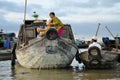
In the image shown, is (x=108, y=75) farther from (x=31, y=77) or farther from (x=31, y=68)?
(x=31, y=68)

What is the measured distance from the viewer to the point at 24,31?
1844 centimetres

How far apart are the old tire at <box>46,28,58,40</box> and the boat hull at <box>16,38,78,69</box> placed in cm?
13

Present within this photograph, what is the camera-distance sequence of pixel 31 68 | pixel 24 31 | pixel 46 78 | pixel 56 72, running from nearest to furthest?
1. pixel 46 78
2. pixel 56 72
3. pixel 31 68
4. pixel 24 31

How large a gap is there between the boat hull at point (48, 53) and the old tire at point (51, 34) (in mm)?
134

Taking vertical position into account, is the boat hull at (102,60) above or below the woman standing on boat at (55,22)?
below

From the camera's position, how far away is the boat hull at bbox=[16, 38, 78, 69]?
1552 centimetres

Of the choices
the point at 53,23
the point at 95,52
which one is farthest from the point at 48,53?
the point at 95,52

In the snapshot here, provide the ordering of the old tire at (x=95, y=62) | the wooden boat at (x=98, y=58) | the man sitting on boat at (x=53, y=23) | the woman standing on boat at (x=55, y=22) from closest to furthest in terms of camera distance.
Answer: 1. the wooden boat at (x=98, y=58)
2. the old tire at (x=95, y=62)
3. the man sitting on boat at (x=53, y=23)
4. the woman standing on boat at (x=55, y=22)

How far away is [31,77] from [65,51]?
283cm

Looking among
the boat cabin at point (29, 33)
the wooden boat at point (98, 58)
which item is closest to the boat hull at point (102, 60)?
the wooden boat at point (98, 58)

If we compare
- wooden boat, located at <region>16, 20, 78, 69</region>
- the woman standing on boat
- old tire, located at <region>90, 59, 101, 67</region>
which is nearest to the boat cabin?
wooden boat, located at <region>16, 20, 78, 69</region>

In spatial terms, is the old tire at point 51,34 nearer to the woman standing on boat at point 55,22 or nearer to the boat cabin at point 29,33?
the woman standing on boat at point 55,22

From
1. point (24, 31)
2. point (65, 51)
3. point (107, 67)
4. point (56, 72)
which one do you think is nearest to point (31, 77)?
point (56, 72)

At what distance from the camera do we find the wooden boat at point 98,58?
1531 centimetres
